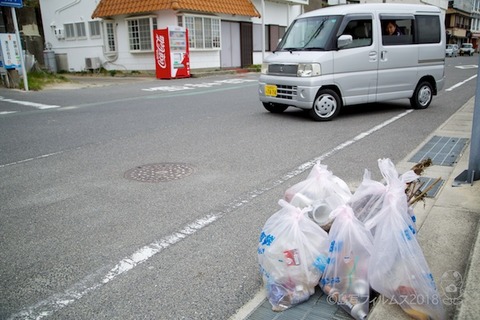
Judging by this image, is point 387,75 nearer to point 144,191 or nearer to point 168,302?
point 144,191

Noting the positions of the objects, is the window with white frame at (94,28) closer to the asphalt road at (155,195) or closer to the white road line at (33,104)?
the white road line at (33,104)

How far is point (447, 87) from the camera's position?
13.7 m

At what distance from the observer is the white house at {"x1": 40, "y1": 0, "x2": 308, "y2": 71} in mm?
20766

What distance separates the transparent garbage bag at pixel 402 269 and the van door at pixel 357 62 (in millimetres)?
5962

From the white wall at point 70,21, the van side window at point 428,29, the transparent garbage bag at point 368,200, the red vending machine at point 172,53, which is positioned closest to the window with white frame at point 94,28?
the white wall at point 70,21

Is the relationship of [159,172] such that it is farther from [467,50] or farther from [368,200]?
[467,50]

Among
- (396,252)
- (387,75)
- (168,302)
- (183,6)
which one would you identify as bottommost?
(168,302)

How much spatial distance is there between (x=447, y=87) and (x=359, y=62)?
7457mm

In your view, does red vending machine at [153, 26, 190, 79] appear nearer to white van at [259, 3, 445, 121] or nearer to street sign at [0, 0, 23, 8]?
street sign at [0, 0, 23, 8]

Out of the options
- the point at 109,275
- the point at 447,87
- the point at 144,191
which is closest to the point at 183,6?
the point at 447,87

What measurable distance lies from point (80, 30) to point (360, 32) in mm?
21555

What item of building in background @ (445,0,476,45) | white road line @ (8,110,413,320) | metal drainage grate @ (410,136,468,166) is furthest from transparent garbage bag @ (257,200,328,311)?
building in background @ (445,0,476,45)

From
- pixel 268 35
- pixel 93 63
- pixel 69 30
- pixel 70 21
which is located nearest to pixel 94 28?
pixel 93 63

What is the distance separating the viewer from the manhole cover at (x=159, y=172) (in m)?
4.73
